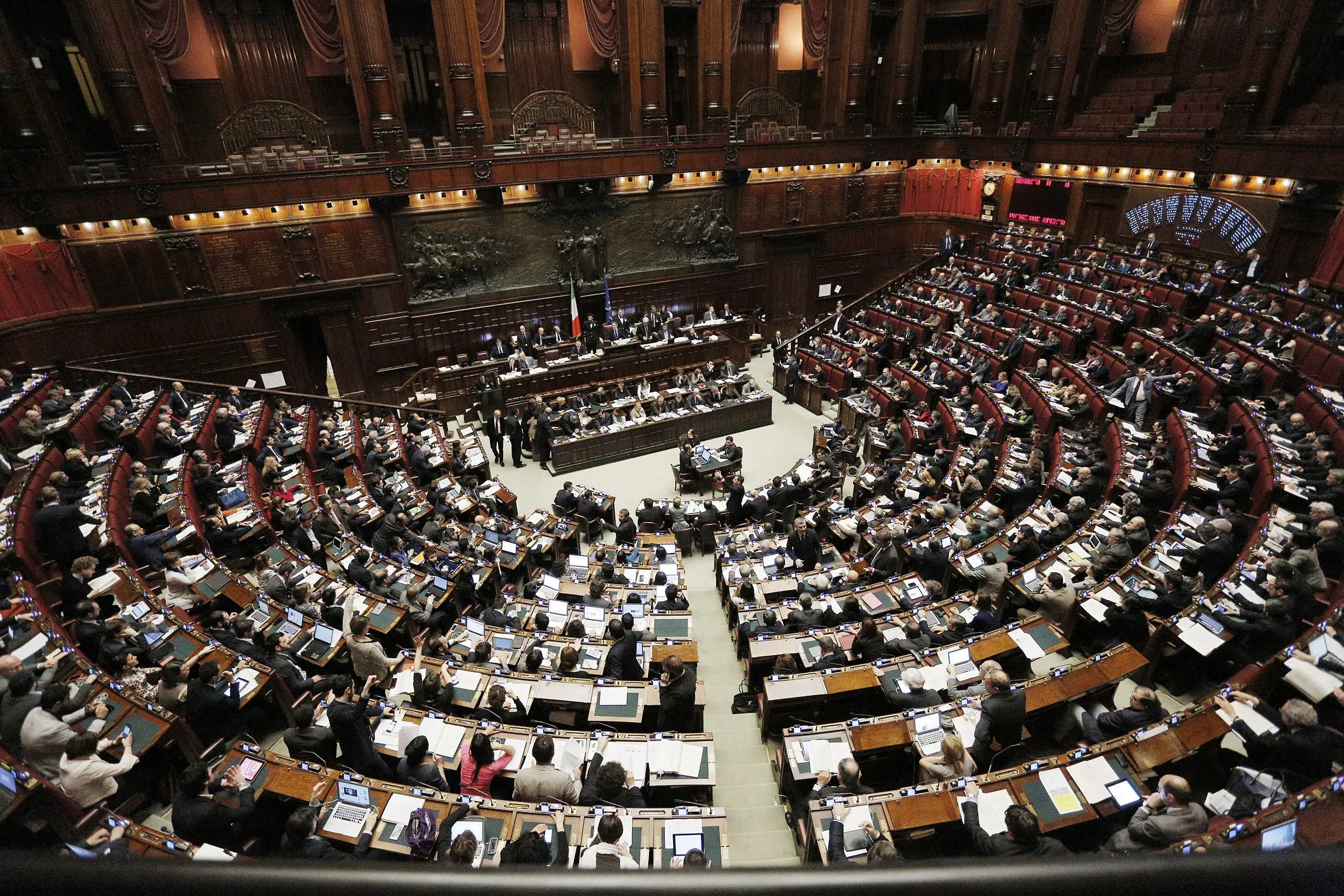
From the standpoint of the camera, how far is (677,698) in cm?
644

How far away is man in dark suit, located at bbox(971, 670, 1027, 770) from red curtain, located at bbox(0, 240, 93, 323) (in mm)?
18091

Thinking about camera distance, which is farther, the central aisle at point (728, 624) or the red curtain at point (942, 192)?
the red curtain at point (942, 192)

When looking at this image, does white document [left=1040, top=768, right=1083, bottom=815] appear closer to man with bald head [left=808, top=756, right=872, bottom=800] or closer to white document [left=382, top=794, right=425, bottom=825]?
man with bald head [left=808, top=756, right=872, bottom=800]

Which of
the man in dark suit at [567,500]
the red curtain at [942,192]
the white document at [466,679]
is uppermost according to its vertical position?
the red curtain at [942,192]

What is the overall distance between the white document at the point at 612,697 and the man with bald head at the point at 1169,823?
13.4 feet

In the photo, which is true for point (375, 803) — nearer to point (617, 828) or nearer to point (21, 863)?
point (617, 828)

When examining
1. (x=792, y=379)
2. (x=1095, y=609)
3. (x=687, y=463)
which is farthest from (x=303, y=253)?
(x=1095, y=609)

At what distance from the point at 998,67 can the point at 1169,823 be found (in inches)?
901

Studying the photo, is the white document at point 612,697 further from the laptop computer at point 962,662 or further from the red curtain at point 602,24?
the red curtain at point 602,24

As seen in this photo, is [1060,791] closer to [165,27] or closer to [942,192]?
[165,27]

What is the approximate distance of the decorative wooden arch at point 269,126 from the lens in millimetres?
15445

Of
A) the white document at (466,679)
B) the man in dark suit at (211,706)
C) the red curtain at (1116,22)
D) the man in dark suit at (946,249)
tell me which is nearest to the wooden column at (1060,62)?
the red curtain at (1116,22)

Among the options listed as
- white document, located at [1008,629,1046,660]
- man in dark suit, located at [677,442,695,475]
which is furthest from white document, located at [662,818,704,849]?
man in dark suit, located at [677,442,695,475]

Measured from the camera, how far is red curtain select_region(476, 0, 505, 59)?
56.7 ft
